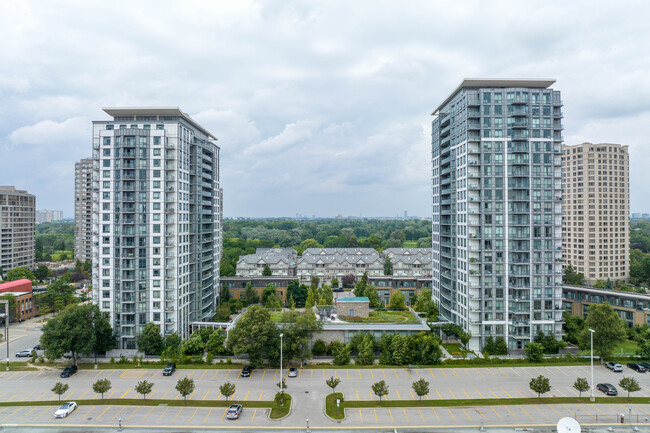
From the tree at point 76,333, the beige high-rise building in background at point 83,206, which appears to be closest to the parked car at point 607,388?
the tree at point 76,333

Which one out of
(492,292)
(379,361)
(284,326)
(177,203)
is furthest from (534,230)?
(177,203)

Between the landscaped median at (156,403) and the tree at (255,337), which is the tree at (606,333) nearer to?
the landscaped median at (156,403)

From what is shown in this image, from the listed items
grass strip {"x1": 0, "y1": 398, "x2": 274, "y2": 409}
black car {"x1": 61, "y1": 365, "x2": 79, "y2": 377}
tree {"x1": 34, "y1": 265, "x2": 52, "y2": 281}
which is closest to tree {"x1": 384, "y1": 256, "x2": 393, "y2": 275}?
grass strip {"x1": 0, "y1": 398, "x2": 274, "y2": 409}

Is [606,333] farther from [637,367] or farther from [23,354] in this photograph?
[23,354]

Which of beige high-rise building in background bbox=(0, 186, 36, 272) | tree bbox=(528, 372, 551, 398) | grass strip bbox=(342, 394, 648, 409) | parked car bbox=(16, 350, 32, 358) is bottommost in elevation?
parked car bbox=(16, 350, 32, 358)

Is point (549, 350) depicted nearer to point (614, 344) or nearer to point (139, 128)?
point (614, 344)

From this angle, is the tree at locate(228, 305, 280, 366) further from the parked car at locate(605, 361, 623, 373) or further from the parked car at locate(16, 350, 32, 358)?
the parked car at locate(605, 361, 623, 373)

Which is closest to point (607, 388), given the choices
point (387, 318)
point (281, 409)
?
point (387, 318)
